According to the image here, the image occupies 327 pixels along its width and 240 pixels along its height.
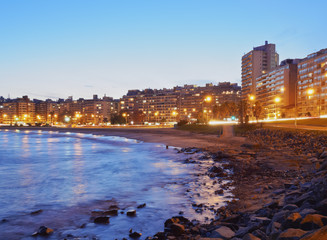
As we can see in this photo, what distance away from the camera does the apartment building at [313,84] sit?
145500 mm

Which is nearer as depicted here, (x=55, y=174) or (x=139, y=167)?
(x=55, y=174)

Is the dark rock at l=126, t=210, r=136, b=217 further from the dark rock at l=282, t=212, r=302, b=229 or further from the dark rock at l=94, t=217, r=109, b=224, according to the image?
the dark rock at l=282, t=212, r=302, b=229

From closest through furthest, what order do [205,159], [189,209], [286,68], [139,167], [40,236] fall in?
[40,236] < [189,209] < [139,167] < [205,159] < [286,68]

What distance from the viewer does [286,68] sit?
180m

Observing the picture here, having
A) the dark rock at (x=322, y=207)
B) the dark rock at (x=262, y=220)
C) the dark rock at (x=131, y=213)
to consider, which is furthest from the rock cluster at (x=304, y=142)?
the dark rock at (x=131, y=213)

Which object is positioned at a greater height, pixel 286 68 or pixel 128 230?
pixel 286 68

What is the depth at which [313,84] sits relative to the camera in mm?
155750

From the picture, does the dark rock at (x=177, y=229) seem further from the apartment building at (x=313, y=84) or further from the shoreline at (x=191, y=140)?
the apartment building at (x=313, y=84)

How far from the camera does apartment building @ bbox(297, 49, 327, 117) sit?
477ft

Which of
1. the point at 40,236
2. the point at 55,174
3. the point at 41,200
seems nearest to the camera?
the point at 40,236

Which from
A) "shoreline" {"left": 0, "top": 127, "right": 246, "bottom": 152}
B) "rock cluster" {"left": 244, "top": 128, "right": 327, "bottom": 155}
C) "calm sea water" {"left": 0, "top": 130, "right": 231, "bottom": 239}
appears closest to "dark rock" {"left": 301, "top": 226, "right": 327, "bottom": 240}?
"calm sea water" {"left": 0, "top": 130, "right": 231, "bottom": 239}

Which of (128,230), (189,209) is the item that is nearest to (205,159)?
(189,209)

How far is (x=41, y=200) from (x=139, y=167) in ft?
36.8

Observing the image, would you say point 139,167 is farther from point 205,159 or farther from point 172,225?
point 172,225
